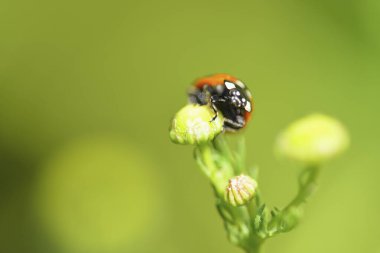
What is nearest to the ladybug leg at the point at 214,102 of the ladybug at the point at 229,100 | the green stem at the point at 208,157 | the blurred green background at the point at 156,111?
the ladybug at the point at 229,100

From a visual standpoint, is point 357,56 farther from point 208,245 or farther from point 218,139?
point 218,139

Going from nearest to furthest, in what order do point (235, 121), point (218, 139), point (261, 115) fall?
point (218, 139)
point (235, 121)
point (261, 115)

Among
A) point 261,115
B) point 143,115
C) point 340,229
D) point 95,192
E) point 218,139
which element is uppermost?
point 143,115

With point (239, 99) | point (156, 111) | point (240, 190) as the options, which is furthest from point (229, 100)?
point (156, 111)

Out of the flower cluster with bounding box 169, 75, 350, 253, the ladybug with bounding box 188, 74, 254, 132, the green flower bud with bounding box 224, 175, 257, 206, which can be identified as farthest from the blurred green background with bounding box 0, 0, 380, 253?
the green flower bud with bounding box 224, 175, 257, 206

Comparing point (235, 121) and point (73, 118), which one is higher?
point (73, 118)

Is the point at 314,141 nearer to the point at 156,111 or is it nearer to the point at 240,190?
the point at 240,190

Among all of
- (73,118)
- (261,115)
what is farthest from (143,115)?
(261,115)
